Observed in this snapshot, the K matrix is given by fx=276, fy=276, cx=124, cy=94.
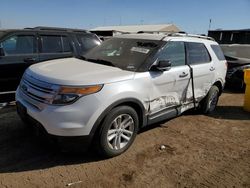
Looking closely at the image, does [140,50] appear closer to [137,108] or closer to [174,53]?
[174,53]

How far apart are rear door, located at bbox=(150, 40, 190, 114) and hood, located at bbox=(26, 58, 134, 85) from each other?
24.1 inches

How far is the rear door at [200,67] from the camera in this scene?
5.25m

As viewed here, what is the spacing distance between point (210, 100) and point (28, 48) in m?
4.20

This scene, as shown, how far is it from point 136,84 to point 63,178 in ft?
5.23

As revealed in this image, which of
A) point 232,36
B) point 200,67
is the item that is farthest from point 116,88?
point 232,36

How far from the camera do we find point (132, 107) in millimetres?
4027

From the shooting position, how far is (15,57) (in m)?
5.83

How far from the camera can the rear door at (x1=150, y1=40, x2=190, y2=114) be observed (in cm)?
434

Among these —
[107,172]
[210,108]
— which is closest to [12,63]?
[107,172]

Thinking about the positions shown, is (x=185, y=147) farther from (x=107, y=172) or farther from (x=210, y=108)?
(x=210, y=108)

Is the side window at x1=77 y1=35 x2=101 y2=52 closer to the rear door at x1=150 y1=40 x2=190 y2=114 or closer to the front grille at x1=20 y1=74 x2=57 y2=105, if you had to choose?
the rear door at x1=150 y1=40 x2=190 y2=114

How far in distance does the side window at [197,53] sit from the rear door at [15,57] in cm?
329

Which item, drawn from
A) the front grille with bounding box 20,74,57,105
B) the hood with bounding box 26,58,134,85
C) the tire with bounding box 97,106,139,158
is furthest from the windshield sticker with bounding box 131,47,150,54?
the front grille with bounding box 20,74,57,105

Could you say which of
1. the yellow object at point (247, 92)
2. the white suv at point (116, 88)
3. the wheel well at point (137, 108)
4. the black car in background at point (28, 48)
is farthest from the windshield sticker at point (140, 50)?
the yellow object at point (247, 92)
